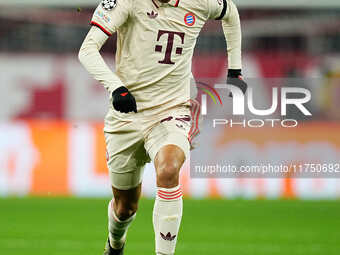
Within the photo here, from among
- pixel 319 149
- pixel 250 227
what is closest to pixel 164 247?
pixel 250 227

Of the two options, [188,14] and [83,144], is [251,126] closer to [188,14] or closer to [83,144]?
[83,144]

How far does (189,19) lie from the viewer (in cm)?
537

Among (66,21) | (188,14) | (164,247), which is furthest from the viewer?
(66,21)

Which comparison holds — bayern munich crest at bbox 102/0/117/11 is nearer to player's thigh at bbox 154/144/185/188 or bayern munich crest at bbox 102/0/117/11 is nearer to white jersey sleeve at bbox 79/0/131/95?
white jersey sleeve at bbox 79/0/131/95

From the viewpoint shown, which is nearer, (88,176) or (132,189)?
(132,189)

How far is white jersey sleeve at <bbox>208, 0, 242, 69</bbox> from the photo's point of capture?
5.57 meters

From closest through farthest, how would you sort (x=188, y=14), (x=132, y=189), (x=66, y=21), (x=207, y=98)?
(x=188, y=14) → (x=132, y=189) → (x=207, y=98) → (x=66, y=21)

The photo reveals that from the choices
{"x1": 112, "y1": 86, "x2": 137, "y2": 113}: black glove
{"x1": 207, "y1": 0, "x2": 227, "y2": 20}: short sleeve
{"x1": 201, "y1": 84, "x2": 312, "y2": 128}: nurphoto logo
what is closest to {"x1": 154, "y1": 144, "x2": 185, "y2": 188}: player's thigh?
{"x1": 112, "y1": 86, "x2": 137, "y2": 113}: black glove

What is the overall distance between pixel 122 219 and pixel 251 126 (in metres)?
5.40

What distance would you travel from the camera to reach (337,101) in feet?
37.7

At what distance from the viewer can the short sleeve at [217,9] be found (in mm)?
5508

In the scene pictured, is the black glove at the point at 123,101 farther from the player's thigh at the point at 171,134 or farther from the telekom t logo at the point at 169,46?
the telekom t logo at the point at 169,46

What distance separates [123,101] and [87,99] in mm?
7149

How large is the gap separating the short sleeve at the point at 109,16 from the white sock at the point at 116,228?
149 cm
